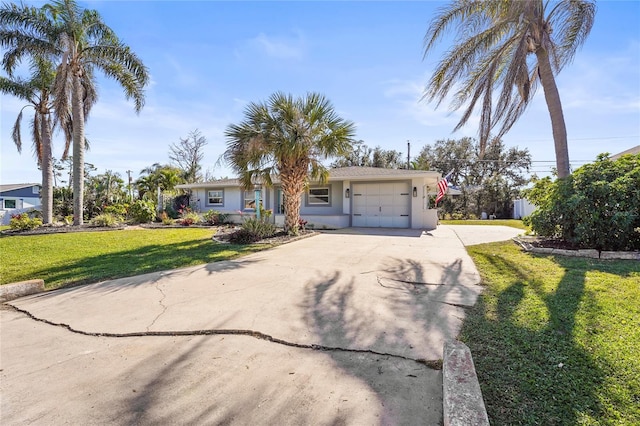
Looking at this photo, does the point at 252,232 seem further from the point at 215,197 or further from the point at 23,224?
the point at 215,197

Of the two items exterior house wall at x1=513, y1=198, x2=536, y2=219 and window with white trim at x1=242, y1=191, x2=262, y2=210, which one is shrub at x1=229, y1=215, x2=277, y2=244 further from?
exterior house wall at x1=513, y1=198, x2=536, y2=219

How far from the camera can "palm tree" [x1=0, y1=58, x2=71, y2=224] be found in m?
14.2

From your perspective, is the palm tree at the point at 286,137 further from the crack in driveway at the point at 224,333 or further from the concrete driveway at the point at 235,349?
the crack in driveway at the point at 224,333

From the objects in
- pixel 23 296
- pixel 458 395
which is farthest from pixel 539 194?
pixel 23 296

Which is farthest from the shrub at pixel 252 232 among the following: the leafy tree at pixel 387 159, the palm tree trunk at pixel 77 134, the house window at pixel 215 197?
the leafy tree at pixel 387 159

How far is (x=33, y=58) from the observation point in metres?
14.0

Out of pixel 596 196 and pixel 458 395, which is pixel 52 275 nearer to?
pixel 458 395

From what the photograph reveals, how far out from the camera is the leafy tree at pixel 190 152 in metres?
34.8

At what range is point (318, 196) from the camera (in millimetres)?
18031

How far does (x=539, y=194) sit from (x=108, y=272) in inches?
464

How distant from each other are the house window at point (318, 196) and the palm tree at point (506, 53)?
8.61 meters

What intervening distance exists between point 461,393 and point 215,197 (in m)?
21.0

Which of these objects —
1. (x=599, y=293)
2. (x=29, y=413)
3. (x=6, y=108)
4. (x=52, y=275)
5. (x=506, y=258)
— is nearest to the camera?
(x=29, y=413)

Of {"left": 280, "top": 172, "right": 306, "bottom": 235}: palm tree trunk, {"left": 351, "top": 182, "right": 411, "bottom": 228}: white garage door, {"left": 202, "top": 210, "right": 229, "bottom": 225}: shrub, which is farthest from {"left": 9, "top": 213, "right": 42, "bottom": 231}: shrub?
{"left": 351, "top": 182, "right": 411, "bottom": 228}: white garage door
